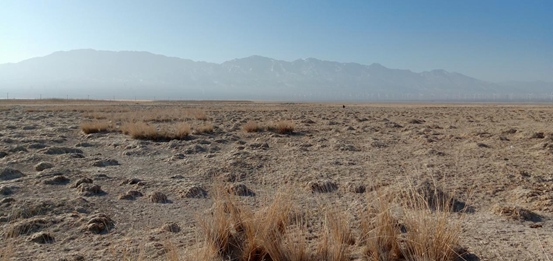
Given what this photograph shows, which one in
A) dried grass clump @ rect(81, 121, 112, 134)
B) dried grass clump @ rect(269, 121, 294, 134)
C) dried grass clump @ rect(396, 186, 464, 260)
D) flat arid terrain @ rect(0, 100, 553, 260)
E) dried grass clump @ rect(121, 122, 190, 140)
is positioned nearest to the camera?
dried grass clump @ rect(396, 186, 464, 260)

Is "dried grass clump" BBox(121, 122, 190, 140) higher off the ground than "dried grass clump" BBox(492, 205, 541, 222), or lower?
higher

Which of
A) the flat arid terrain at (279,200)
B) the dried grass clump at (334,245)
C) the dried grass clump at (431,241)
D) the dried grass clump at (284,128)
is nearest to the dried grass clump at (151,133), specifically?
the flat arid terrain at (279,200)

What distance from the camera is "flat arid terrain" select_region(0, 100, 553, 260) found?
303cm

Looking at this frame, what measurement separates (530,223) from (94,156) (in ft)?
26.7

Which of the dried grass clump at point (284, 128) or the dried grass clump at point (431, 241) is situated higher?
the dried grass clump at point (284, 128)

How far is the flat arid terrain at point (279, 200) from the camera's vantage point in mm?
A: 3025

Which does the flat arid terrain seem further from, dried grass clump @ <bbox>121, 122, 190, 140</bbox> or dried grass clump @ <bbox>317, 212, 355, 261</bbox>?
dried grass clump @ <bbox>121, 122, 190, 140</bbox>

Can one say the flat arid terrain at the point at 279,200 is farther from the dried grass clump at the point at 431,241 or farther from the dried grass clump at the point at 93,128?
the dried grass clump at the point at 93,128

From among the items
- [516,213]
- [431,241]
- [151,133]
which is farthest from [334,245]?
[151,133]

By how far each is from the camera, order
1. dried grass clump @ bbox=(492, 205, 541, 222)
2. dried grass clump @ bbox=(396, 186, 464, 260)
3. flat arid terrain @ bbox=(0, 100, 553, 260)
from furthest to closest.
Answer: dried grass clump @ bbox=(492, 205, 541, 222)
flat arid terrain @ bbox=(0, 100, 553, 260)
dried grass clump @ bbox=(396, 186, 464, 260)

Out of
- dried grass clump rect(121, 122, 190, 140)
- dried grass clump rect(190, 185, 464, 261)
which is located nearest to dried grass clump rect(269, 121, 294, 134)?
dried grass clump rect(121, 122, 190, 140)

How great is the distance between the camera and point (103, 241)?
350cm

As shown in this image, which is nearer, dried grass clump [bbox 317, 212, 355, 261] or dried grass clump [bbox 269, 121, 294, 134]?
dried grass clump [bbox 317, 212, 355, 261]

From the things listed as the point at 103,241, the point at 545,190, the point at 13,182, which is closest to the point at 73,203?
the point at 103,241
